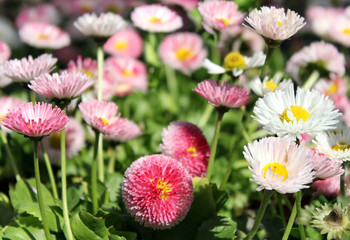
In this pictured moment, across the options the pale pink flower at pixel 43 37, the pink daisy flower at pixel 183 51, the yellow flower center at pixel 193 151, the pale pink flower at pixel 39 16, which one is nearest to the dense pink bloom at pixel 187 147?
the yellow flower center at pixel 193 151

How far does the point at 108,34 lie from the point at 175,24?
0.26 metres

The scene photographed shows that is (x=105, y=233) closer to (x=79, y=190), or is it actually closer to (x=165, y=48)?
(x=79, y=190)

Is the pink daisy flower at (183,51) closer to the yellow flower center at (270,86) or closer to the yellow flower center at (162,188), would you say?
the yellow flower center at (270,86)

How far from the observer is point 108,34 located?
92cm

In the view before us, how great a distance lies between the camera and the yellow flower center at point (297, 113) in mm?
687

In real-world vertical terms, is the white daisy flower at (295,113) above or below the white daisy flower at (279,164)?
above

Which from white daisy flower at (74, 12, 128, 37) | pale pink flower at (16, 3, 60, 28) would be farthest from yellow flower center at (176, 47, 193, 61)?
white daisy flower at (74, 12, 128, 37)

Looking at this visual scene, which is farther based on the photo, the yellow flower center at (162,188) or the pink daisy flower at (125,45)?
the pink daisy flower at (125,45)

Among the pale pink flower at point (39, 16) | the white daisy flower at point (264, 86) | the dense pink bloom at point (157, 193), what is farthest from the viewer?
the pale pink flower at point (39, 16)

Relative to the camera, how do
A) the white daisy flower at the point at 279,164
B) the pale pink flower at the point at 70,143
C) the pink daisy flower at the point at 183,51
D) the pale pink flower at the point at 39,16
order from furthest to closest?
the pale pink flower at the point at 39,16
the pink daisy flower at the point at 183,51
the pale pink flower at the point at 70,143
the white daisy flower at the point at 279,164

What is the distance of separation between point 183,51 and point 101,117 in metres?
0.84

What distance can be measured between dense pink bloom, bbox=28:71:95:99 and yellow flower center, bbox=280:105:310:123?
312 millimetres

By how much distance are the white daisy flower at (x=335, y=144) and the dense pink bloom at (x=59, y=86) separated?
1.26 ft

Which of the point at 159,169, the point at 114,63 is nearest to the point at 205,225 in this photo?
the point at 159,169
